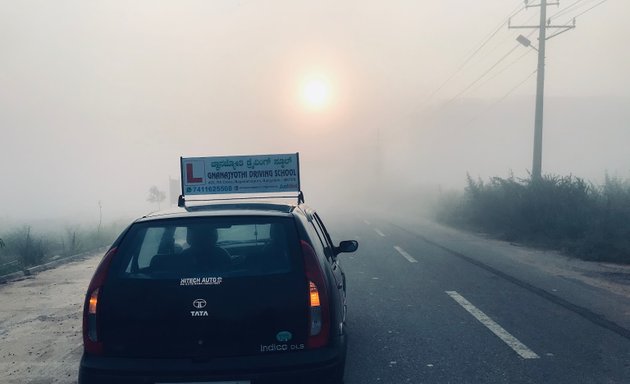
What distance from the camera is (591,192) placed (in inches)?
710

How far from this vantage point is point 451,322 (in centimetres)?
655

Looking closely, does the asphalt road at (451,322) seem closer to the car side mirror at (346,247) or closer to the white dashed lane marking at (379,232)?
the car side mirror at (346,247)

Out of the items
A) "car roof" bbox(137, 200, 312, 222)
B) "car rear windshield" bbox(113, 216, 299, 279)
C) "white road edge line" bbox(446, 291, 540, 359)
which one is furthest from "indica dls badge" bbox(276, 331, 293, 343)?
"white road edge line" bbox(446, 291, 540, 359)

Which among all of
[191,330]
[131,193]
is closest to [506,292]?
[191,330]

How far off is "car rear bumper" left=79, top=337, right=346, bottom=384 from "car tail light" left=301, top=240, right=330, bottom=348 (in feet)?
0.29

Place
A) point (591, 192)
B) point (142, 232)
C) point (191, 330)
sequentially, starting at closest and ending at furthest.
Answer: point (191, 330) → point (142, 232) → point (591, 192)

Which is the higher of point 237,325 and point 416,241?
point 237,325

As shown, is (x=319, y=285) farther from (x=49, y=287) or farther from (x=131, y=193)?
(x=131, y=193)

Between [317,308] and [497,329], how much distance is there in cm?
354

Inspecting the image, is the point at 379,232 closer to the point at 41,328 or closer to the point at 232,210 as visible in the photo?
the point at 41,328

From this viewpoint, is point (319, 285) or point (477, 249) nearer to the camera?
point (319, 285)

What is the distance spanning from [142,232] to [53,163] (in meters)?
100

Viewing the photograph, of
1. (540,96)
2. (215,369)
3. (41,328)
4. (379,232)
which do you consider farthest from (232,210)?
(540,96)

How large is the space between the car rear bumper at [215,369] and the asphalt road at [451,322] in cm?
143
